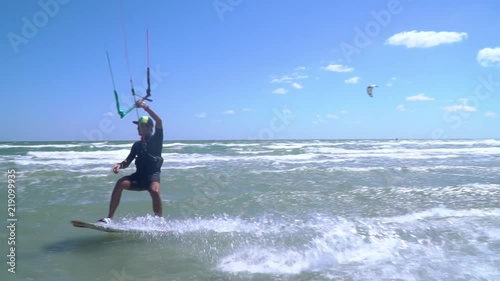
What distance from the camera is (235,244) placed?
5.62 meters

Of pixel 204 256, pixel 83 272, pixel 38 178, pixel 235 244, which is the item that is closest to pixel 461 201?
pixel 235 244

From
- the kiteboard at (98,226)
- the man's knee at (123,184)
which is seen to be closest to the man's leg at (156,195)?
the man's knee at (123,184)

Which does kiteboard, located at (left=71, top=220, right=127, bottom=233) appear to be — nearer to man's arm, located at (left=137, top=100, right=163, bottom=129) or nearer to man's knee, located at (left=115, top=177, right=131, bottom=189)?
man's knee, located at (left=115, top=177, right=131, bottom=189)

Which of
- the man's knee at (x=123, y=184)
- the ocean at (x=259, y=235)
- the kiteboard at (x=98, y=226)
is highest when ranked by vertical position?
the man's knee at (x=123, y=184)

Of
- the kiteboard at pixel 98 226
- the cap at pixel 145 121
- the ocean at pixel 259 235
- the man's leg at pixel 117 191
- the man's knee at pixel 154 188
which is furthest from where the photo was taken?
the cap at pixel 145 121

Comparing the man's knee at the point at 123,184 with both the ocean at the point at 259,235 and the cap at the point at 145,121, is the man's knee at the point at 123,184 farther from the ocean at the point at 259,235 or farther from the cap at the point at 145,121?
the cap at the point at 145,121

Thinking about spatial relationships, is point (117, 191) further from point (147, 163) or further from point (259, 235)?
point (259, 235)

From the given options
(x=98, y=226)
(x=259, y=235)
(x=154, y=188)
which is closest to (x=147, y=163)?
(x=154, y=188)

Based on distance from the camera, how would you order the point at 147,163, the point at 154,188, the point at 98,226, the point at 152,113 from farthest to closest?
the point at 147,163, the point at 154,188, the point at 152,113, the point at 98,226

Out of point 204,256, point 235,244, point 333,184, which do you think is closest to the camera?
point 204,256

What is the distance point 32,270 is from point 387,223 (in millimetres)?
5530

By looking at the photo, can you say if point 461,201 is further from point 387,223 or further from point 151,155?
point 151,155

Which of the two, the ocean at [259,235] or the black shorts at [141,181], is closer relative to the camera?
the ocean at [259,235]

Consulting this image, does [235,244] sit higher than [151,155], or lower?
lower
